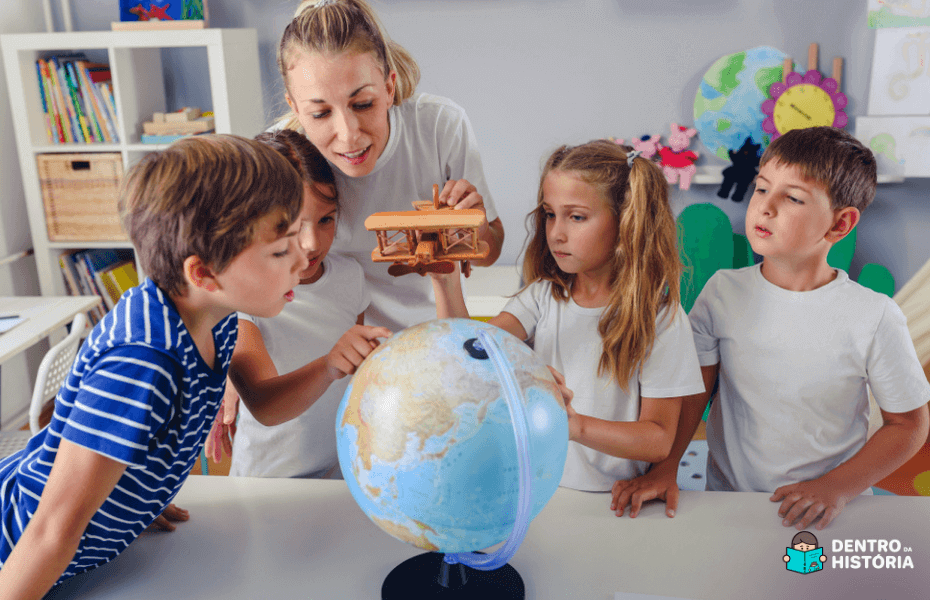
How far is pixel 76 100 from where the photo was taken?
3.21 metres

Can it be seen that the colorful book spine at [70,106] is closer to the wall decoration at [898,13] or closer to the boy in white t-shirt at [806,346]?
the boy in white t-shirt at [806,346]

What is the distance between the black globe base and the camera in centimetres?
97

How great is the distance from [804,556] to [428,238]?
2.44 ft

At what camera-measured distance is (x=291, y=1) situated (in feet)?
10.8

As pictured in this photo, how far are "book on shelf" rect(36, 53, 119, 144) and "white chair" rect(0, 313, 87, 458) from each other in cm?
127

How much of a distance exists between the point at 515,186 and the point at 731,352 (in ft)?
7.11

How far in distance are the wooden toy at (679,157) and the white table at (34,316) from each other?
263 centimetres

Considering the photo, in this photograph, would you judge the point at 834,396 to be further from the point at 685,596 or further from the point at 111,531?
the point at 111,531

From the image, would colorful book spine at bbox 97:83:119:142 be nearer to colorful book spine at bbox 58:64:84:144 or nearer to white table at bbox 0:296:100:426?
colorful book spine at bbox 58:64:84:144

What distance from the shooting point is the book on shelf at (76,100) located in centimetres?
316

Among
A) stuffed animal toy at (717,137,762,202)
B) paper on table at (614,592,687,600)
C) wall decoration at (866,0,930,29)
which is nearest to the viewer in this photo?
paper on table at (614,592,687,600)

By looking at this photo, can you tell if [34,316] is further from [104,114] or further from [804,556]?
[804,556]

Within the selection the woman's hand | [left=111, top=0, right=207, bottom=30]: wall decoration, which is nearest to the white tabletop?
[left=111, top=0, right=207, bottom=30]: wall decoration
